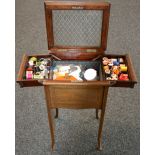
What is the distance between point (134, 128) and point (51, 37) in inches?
42.4

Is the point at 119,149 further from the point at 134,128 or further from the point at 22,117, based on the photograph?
the point at 22,117

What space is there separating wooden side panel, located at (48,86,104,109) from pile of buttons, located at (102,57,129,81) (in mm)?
125

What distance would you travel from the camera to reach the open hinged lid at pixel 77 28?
1.31m

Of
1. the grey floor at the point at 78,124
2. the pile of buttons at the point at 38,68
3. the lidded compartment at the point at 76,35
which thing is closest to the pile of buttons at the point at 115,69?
the lidded compartment at the point at 76,35

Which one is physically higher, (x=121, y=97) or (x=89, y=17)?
(x=89, y=17)

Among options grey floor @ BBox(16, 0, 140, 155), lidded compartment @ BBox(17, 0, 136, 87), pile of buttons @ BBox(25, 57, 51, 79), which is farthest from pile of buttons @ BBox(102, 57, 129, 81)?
grey floor @ BBox(16, 0, 140, 155)

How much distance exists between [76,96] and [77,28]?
1.33 feet

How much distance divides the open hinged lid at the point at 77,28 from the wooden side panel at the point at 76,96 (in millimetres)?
248

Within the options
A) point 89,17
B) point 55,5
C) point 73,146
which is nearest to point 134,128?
point 73,146

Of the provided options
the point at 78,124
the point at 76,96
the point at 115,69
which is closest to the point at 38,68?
the point at 76,96

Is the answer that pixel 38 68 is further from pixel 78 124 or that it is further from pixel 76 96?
pixel 78 124

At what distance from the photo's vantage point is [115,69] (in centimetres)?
146

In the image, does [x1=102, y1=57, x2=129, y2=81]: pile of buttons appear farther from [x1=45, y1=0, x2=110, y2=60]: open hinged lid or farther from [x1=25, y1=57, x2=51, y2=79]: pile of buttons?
[x1=25, y1=57, x2=51, y2=79]: pile of buttons

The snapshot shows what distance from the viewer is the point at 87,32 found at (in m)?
1.44
